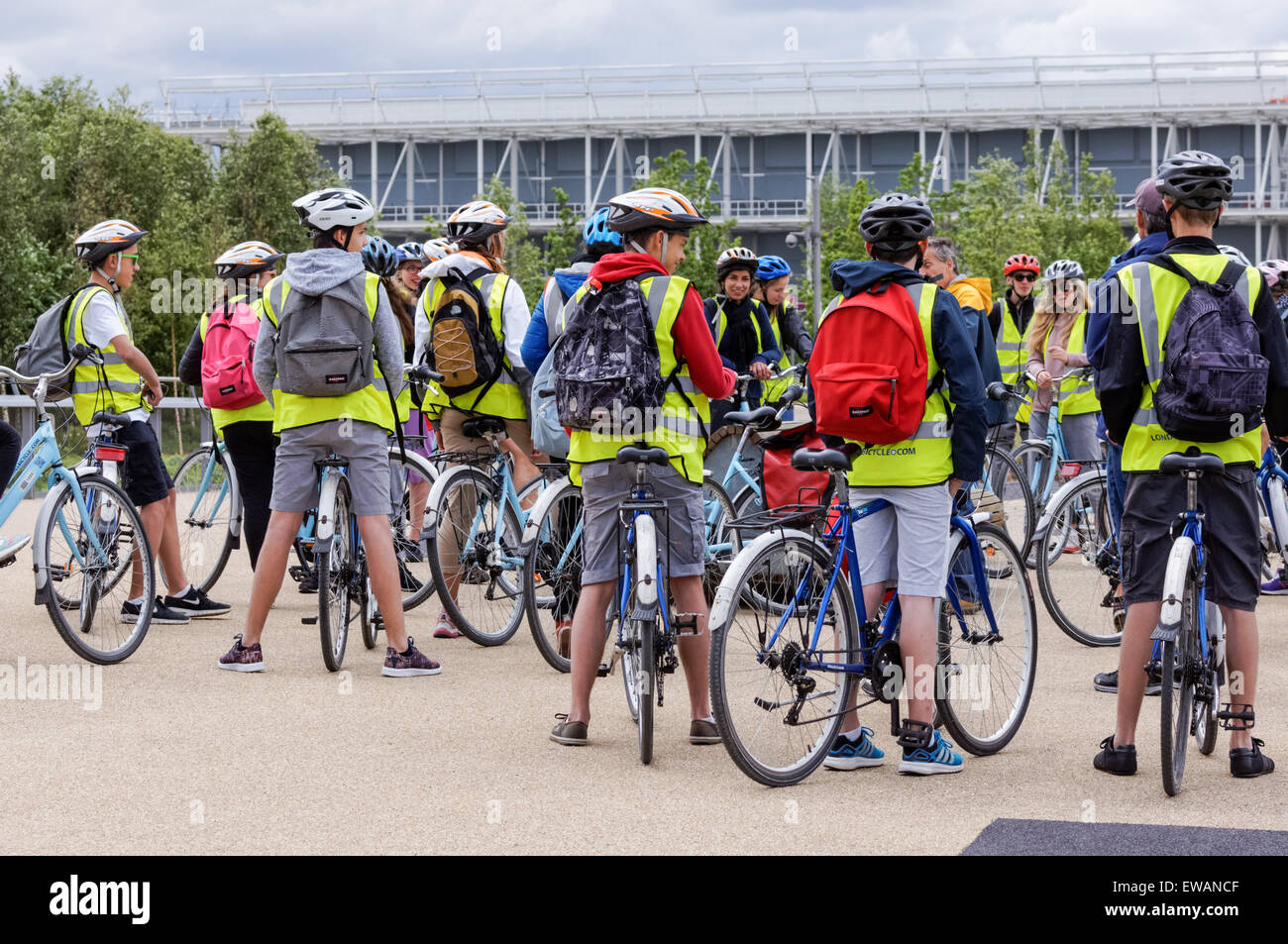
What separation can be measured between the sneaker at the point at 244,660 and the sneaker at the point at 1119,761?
3971 mm

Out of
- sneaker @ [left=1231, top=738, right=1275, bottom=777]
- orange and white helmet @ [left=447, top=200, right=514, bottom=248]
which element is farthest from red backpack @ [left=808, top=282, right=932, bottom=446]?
orange and white helmet @ [left=447, top=200, right=514, bottom=248]

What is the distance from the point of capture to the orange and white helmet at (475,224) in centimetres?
915

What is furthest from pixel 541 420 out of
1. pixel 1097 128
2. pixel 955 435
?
pixel 1097 128

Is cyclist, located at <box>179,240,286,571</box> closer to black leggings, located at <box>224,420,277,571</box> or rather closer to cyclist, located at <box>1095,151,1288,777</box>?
black leggings, located at <box>224,420,277,571</box>

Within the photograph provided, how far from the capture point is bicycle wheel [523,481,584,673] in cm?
824

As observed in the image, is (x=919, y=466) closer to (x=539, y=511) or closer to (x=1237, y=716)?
(x=1237, y=716)

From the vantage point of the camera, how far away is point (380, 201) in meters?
77.6

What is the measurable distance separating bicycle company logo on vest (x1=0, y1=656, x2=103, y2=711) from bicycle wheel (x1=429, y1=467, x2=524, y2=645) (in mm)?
1705

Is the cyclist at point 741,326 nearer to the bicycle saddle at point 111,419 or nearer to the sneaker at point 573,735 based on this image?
the bicycle saddle at point 111,419

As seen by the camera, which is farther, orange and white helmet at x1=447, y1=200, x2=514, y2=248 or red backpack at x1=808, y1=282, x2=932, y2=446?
orange and white helmet at x1=447, y1=200, x2=514, y2=248

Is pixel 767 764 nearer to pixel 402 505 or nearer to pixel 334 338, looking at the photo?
pixel 334 338

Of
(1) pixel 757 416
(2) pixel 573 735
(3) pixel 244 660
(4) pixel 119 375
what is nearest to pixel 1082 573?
(1) pixel 757 416

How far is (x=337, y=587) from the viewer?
843 cm
